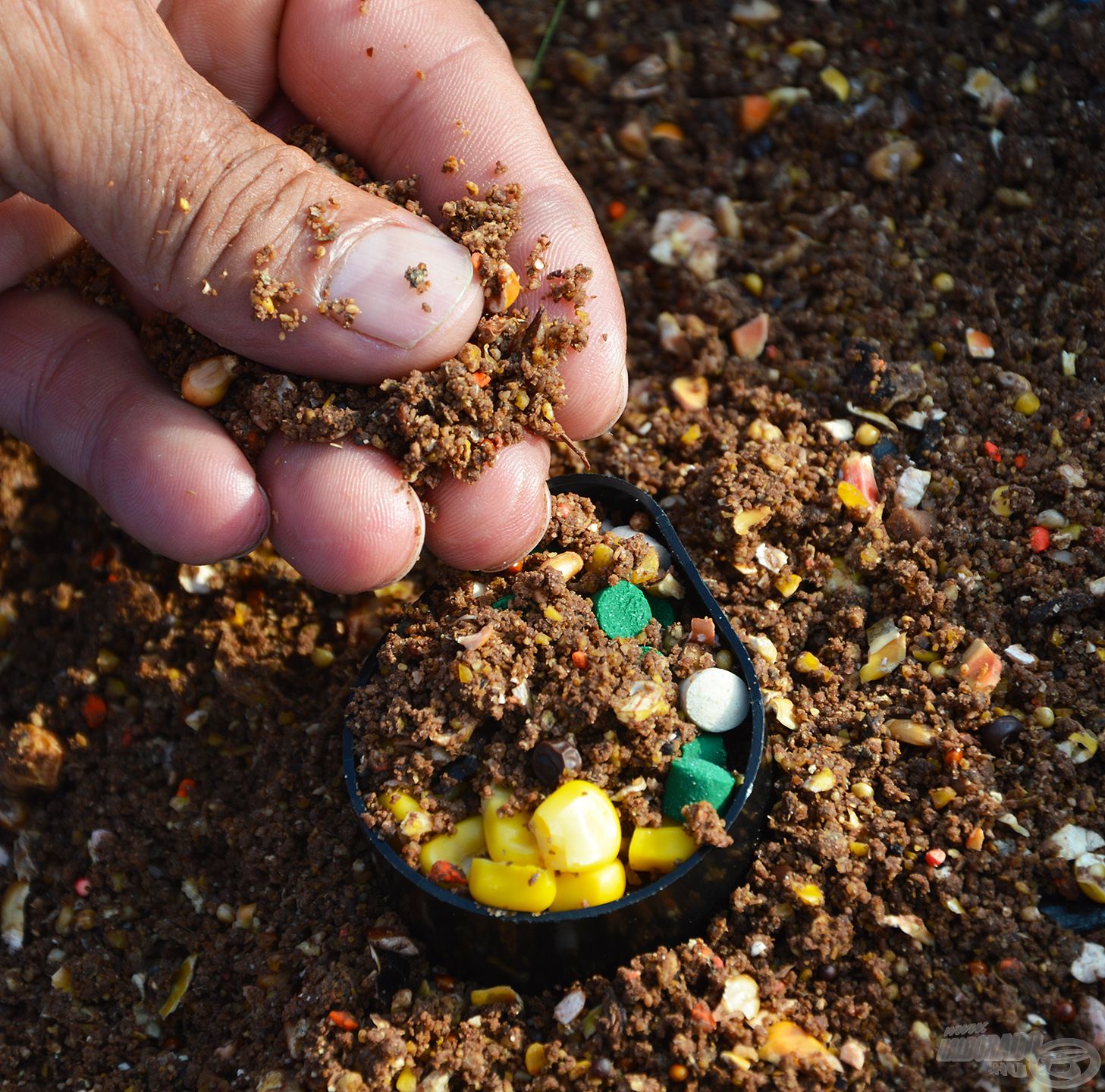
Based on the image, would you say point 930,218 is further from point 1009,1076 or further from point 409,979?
point 409,979

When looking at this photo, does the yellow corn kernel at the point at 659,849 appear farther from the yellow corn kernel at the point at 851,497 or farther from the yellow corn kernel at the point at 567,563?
the yellow corn kernel at the point at 851,497

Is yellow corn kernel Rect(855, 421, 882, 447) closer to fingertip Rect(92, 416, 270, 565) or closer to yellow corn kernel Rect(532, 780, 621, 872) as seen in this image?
yellow corn kernel Rect(532, 780, 621, 872)

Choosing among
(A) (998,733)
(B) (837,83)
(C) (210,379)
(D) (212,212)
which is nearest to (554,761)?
(A) (998,733)

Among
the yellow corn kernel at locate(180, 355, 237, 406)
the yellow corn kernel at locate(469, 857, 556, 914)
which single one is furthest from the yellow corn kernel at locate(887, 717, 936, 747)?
the yellow corn kernel at locate(180, 355, 237, 406)

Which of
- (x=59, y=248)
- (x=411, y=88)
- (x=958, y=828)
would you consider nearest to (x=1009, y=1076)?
(x=958, y=828)

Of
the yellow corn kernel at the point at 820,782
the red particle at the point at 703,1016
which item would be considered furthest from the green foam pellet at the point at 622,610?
the red particle at the point at 703,1016
